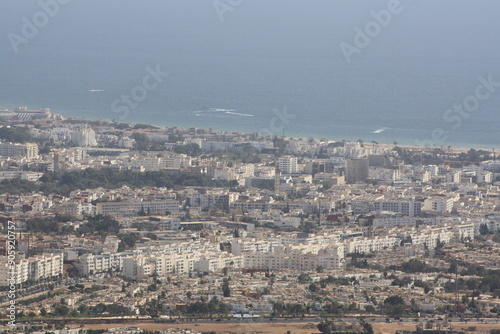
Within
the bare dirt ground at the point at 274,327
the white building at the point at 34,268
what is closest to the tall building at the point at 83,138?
the white building at the point at 34,268

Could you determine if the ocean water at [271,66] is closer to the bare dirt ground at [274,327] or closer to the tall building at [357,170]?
the tall building at [357,170]

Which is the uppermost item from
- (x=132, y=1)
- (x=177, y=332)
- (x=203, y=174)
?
(x=132, y=1)

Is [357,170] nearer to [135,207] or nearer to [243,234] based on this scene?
[135,207]

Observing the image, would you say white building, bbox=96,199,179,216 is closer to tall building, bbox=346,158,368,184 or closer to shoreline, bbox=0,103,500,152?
tall building, bbox=346,158,368,184

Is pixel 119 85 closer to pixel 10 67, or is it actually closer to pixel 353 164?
pixel 10 67

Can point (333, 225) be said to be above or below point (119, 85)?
below

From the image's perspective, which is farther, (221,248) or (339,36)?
(339,36)

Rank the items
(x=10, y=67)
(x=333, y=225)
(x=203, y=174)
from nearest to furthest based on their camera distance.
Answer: (x=333, y=225)
(x=203, y=174)
(x=10, y=67)

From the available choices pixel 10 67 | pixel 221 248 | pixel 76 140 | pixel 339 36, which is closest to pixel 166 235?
pixel 221 248
